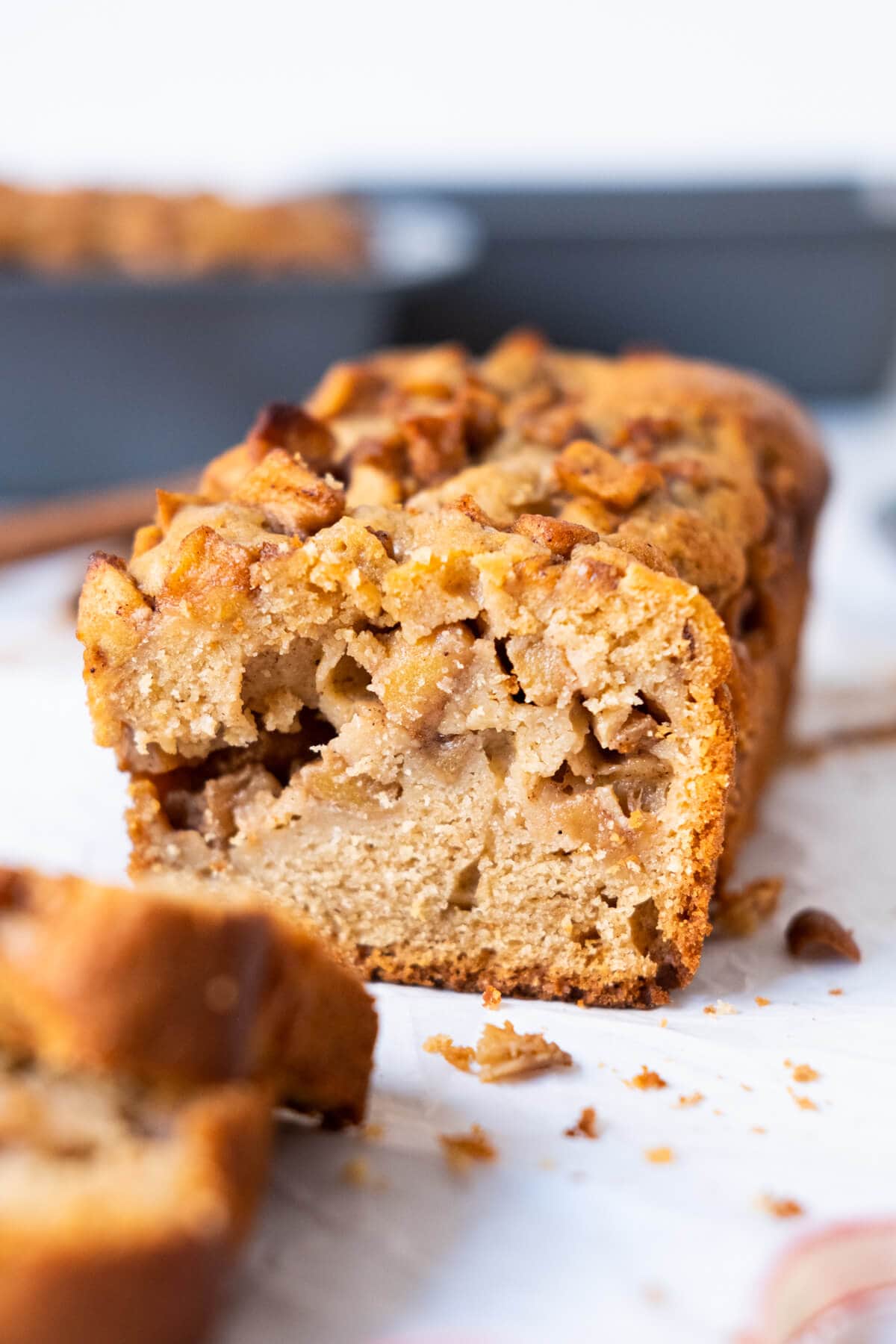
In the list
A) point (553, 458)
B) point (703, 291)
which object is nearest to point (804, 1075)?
point (553, 458)

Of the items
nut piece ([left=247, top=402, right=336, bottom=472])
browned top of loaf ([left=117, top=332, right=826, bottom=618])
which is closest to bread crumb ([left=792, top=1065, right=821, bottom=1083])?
browned top of loaf ([left=117, top=332, right=826, bottom=618])

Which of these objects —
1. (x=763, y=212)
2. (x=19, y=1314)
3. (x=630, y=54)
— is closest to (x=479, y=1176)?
(x=19, y=1314)

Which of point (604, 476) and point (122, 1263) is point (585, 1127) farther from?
point (604, 476)

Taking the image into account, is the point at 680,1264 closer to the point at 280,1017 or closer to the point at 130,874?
the point at 280,1017

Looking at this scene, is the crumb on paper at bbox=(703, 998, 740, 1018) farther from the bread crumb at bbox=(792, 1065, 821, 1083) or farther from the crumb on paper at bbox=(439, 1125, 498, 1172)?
the crumb on paper at bbox=(439, 1125, 498, 1172)

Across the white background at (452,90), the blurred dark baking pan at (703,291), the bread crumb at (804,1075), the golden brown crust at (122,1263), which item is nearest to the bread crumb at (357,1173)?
the golden brown crust at (122,1263)
